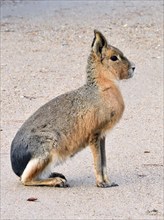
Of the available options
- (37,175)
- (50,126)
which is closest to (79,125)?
(50,126)

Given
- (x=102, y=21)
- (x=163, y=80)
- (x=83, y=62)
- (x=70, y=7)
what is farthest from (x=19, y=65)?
(x=70, y=7)

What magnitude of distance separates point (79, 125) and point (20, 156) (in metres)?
0.53

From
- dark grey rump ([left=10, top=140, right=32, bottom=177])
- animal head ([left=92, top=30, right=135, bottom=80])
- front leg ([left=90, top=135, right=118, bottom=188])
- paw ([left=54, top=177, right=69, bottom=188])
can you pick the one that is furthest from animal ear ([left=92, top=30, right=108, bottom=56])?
paw ([left=54, top=177, right=69, bottom=188])

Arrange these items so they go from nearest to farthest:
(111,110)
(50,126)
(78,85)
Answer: (111,110), (50,126), (78,85)

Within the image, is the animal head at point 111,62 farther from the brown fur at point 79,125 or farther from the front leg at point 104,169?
the front leg at point 104,169

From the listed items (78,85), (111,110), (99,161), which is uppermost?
(111,110)

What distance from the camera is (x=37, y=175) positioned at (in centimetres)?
726

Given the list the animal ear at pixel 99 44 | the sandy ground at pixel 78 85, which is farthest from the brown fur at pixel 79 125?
the sandy ground at pixel 78 85

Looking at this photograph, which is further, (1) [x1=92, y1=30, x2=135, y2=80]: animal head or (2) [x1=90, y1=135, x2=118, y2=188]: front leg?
(1) [x1=92, y1=30, x2=135, y2=80]: animal head

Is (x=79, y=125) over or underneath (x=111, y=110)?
underneath

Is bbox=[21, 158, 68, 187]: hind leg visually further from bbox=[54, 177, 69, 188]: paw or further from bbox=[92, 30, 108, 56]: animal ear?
bbox=[92, 30, 108, 56]: animal ear

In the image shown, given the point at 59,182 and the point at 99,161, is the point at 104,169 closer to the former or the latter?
the point at 99,161

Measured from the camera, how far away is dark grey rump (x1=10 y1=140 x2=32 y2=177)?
722 cm

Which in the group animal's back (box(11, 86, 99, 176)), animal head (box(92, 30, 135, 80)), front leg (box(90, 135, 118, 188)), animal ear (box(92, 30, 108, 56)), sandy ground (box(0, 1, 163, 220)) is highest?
animal ear (box(92, 30, 108, 56))
